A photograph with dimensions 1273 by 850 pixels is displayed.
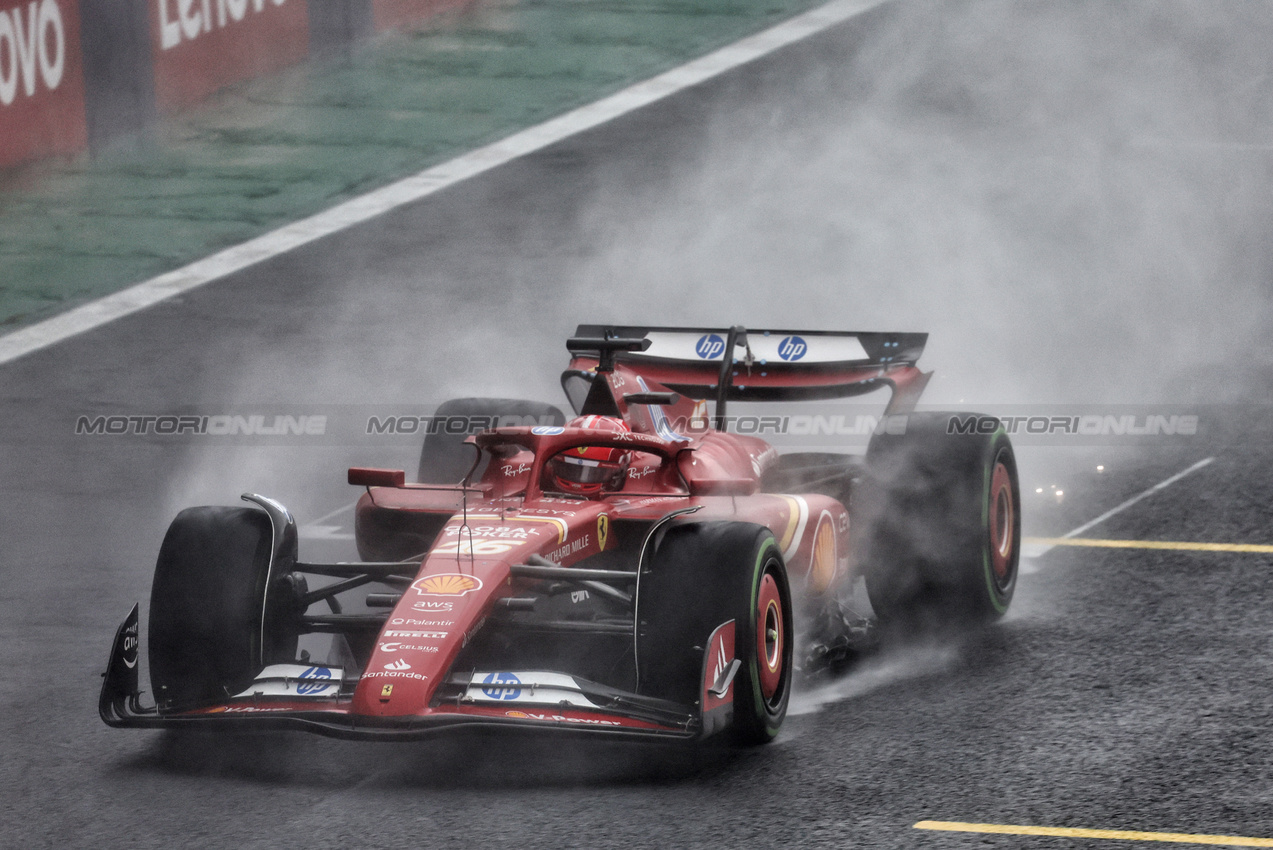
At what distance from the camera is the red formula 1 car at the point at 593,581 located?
5828mm

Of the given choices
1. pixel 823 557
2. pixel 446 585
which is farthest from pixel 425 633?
pixel 823 557

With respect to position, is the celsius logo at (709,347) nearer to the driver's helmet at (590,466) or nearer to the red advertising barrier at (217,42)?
the driver's helmet at (590,466)

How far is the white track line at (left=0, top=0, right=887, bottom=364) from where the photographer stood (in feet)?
45.0

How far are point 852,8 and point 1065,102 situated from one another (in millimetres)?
3229

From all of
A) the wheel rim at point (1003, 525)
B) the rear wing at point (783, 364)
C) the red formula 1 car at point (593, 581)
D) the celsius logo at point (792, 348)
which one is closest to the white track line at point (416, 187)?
the rear wing at point (783, 364)

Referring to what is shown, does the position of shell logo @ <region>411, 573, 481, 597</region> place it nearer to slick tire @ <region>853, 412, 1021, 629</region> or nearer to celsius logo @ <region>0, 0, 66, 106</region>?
slick tire @ <region>853, 412, 1021, 629</region>

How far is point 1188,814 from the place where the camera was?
5559 millimetres

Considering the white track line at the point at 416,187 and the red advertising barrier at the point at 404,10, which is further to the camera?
the red advertising barrier at the point at 404,10

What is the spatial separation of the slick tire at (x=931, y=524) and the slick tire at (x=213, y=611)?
248 centimetres

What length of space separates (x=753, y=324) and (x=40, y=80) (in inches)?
246

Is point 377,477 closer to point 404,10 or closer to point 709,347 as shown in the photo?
point 709,347

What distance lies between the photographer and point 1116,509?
30.9 ft

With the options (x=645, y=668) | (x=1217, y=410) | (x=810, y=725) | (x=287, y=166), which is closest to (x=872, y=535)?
(x=810, y=725)

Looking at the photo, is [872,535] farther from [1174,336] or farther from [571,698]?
[1174,336]
